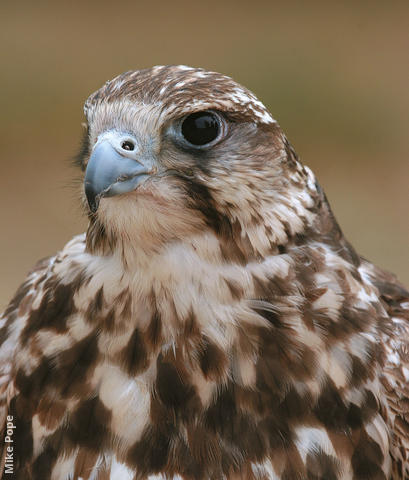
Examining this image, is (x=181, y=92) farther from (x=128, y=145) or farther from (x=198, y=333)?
(x=198, y=333)

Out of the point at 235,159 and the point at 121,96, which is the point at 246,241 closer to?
the point at 235,159

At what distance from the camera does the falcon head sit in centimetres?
178

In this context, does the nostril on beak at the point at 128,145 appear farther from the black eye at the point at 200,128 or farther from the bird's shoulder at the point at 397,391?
the bird's shoulder at the point at 397,391

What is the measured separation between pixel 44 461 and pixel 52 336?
0.31m

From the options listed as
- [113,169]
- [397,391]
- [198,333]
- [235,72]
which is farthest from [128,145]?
[235,72]

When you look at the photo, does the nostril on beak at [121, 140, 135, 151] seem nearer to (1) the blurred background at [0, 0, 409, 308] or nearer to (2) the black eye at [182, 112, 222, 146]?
(2) the black eye at [182, 112, 222, 146]

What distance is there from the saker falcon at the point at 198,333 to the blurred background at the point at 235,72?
4.38 metres

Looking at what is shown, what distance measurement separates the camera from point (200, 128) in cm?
184

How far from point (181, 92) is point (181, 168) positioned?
0.19 meters

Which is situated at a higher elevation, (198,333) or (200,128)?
(200,128)

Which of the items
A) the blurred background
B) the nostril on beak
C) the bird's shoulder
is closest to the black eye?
the nostril on beak

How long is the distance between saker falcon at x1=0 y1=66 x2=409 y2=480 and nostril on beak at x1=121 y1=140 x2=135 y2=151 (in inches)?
0.9

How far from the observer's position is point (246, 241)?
1889mm

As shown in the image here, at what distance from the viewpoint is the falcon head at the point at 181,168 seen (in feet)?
5.83
